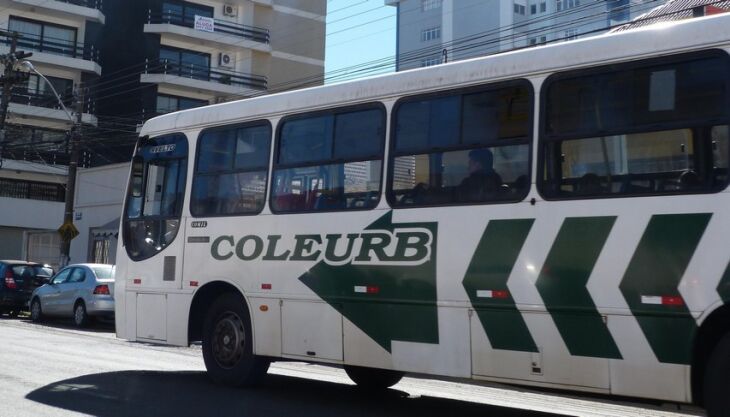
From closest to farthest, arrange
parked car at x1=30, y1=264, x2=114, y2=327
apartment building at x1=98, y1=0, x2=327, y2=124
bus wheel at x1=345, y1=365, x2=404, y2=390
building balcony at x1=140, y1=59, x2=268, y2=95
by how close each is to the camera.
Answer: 1. bus wheel at x1=345, y1=365, x2=404, y2=390
2. parked car at x1=30, y1=264, x2=114, y2=327
3. building balcony at x1=140, y1=59, x2=268, y2=95
4. apartment building at x1=98, y1=0, x2=327, y2=124

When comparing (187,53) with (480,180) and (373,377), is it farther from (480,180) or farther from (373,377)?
(480,180)

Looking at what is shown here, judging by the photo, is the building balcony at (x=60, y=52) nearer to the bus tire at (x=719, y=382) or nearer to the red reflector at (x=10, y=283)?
the red reflector at (x=10, y=283)

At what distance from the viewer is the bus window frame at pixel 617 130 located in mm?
6707

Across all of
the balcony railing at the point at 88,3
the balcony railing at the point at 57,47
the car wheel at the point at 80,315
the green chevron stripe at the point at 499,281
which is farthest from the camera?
the balcony railing at the point at 88,3

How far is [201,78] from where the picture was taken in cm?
5125

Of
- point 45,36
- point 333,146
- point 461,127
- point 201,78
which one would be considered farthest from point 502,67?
point 201,78

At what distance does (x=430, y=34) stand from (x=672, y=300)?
2223 inches

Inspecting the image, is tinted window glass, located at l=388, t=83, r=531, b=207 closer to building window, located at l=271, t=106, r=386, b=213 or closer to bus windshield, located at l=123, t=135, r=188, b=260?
building window, located at l=271, t=106, r=386, b=213

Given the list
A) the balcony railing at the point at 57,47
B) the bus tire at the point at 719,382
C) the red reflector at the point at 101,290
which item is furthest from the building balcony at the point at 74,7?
the bus tire at the point at 719,382

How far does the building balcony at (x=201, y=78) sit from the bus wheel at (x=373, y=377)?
41.0 meters

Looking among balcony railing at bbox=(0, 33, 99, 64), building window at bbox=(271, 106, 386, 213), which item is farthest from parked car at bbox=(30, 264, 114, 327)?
balcony railing at bbox=(0, 33, 99, 64)

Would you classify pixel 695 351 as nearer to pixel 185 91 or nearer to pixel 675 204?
pixel 675 204

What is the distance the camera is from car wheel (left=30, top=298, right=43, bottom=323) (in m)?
23.9

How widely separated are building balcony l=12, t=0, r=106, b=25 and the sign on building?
5166 mm
